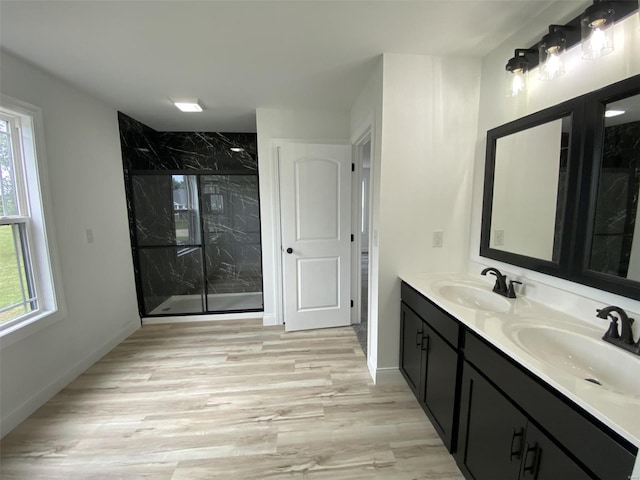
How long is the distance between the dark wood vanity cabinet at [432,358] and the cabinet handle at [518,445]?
376 mm

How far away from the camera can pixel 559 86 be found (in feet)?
4.49

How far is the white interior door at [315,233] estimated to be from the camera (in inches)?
112

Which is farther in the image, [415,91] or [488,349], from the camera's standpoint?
[415,91]

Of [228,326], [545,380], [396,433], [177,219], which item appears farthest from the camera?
[177,219]

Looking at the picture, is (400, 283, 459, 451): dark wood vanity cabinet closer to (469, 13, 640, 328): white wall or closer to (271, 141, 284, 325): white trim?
(469, 13, 640, 328): white wall

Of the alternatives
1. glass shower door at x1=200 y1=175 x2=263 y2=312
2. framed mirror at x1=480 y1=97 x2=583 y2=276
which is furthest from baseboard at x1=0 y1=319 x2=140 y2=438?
framed mirror at x1=480 y1=97 x2=583 y2=276

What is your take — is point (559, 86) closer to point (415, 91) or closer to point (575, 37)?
point (575, 37)

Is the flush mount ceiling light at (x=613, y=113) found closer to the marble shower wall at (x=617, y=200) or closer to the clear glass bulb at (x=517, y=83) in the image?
the marble shower wall at (x=617, y=200)

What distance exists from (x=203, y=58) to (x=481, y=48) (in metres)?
1.91

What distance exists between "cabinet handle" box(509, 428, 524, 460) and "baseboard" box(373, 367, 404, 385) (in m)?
1.14

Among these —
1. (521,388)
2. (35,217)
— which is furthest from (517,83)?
(35,217)

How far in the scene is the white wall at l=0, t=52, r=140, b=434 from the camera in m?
1.81

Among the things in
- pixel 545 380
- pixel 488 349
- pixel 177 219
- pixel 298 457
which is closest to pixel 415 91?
pixel 488 349

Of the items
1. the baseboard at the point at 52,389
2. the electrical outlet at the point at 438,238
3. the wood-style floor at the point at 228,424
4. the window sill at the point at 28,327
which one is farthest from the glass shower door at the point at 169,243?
the electrical outlet at the point at 438,238
